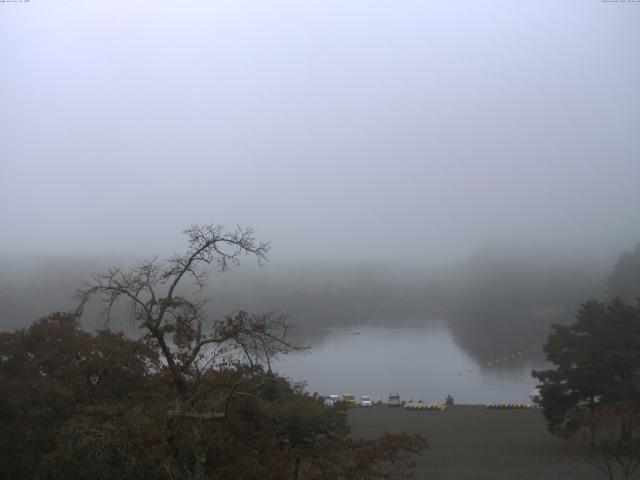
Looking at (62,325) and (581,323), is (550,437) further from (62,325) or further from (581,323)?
(62,325)

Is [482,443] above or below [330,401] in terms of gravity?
below

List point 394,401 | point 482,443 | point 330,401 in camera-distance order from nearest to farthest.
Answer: point 482,443
point 330,401
point 394,401

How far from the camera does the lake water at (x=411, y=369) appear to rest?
25753 mm

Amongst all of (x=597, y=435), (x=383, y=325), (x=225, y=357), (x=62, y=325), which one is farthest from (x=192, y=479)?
(x=383, y=325)

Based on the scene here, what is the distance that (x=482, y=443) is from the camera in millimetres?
14055

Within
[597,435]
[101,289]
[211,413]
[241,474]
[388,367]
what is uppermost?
[101,289]

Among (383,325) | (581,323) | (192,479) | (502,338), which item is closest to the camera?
(192,479)

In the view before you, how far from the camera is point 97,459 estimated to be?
4.35m

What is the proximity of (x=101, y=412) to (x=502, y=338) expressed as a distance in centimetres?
4552

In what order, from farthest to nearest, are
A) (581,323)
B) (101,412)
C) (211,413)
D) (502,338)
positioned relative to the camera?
(502,338) < (581,323) < (101,412) < (211,413)

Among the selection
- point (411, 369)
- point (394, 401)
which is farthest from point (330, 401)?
point (411, 369)

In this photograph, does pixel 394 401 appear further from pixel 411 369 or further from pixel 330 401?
pixel 411 369

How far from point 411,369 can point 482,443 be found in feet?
60.7

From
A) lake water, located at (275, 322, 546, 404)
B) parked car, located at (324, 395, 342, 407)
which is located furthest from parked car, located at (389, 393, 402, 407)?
parked car, located at (324, 395, 342, 407)
